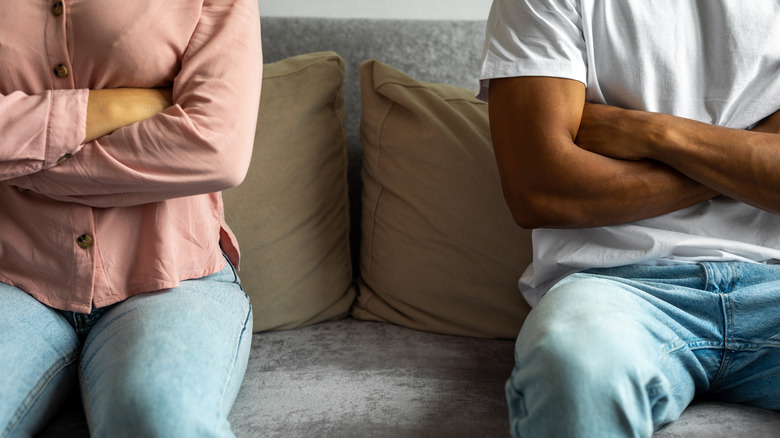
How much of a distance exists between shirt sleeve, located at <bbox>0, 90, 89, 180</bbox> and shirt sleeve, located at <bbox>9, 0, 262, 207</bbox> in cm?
2

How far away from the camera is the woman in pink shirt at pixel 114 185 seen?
3.19 ft

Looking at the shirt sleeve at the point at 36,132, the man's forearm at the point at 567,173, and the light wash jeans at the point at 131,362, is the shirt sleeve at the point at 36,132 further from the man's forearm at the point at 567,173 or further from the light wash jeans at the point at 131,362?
the man's forearm at the point at 567,173

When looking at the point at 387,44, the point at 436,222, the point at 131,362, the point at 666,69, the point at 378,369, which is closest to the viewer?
the point at 131,362

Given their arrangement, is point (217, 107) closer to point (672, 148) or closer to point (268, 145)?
point (268, 145)

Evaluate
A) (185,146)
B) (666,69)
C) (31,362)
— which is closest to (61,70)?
(185,146)

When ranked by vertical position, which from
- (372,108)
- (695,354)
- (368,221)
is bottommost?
(368,221)

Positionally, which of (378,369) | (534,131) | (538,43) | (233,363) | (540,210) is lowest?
(378,369)

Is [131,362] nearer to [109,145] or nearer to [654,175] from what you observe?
[109,145]

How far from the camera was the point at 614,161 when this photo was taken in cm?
106

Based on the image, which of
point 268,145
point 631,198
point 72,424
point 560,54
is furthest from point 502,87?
point 72,424

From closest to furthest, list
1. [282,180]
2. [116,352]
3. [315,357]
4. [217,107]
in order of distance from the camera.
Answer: [116,352], [217,107], [315,357], [282,180]

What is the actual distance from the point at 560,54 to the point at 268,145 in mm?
644

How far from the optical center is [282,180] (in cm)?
144

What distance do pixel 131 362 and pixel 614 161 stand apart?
2.48ft
